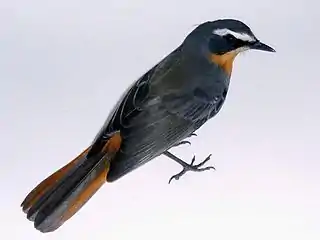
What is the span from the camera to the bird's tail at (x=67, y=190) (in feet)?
4.93

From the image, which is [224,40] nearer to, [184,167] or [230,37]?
[230,37]

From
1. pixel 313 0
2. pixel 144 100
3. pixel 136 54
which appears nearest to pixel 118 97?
pixel 136 54

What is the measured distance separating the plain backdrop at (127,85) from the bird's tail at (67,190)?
5.9 inches

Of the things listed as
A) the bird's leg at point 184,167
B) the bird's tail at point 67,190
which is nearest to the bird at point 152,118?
the bird's tail at point 67,190

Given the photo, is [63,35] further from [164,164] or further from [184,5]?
[164,164]

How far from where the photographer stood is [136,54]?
1896mm

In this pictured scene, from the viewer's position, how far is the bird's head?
1.54m

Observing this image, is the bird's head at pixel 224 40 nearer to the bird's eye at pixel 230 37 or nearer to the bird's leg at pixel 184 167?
the bird's eye at pixel 230 37

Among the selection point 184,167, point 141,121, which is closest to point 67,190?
point 141,121

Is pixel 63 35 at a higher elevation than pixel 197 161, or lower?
higher

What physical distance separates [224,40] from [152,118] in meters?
0.19

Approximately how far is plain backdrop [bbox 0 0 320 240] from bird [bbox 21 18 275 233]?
168 millimetres

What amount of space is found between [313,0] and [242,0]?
16cm

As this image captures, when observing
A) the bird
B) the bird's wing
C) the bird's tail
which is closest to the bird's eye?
the bird
